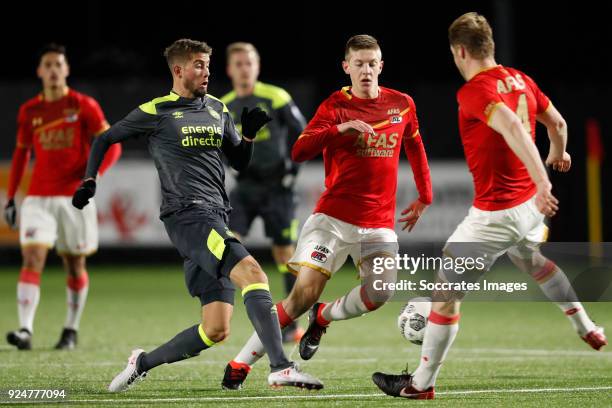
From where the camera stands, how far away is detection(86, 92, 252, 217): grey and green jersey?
274 inches

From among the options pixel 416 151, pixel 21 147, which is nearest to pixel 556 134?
pixel 416 151

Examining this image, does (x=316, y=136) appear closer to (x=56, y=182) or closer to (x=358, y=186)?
(x=358, y=186)

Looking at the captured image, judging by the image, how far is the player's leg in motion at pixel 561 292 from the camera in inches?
295

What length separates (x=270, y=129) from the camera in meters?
10.5

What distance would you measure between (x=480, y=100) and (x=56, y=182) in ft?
Answer: 15.9

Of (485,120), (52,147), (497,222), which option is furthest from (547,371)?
(52,147)

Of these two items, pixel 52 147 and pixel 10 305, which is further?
pixel 10 305

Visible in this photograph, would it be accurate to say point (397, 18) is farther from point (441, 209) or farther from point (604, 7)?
point (441, 209)

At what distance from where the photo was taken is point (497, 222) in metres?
6.62

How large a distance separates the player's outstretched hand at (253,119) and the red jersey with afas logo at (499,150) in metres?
1.16

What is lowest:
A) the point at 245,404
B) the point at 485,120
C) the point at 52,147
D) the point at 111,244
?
the point at 111,244

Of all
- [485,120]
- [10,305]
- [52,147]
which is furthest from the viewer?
[10,305]

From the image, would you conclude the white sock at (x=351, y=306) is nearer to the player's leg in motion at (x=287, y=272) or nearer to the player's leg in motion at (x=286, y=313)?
the player's leg in motion at (x=286, y=313)

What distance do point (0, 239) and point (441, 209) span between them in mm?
7002
